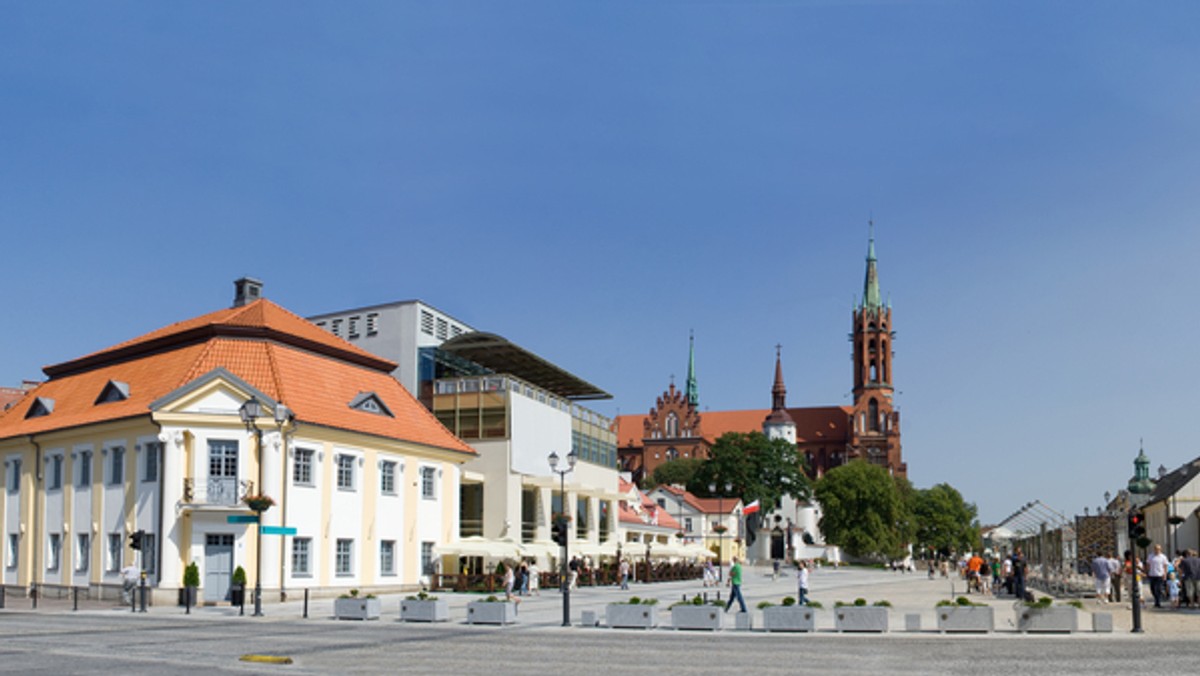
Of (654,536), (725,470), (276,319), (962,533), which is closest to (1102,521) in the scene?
(276,319)

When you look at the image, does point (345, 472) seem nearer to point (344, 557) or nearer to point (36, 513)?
point (344, 557)

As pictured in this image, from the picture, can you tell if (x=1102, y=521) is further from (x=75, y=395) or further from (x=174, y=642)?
(x=75, y=395)

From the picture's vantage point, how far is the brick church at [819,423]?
558ft

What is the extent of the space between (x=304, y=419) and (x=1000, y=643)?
26.4 m

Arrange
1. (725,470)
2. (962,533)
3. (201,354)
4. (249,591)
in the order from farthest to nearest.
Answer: (962,533) → (725,470) → (201,354) → (249,591)

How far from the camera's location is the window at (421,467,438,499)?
5059 centimetres

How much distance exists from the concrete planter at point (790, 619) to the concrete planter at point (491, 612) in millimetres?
6502

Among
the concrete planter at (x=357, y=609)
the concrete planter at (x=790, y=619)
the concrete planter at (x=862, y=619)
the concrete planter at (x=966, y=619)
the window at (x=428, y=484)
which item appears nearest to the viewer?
the concrete planter at (x=966, y=619)

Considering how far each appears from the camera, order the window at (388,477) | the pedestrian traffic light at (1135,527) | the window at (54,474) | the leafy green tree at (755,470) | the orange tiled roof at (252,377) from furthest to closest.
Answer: the leafy green tree at (755,470) → the window at (388,477) → the window at (54,474) → the orange tiled roof at (252,377) → the pedestrian traffic light at (1135,527)

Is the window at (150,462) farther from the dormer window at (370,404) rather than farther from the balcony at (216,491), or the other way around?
the dormer window at (370,404)

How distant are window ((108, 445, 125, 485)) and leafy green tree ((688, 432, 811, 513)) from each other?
79632mm

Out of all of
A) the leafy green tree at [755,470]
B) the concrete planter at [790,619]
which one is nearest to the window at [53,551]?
the concrete planter at [790,619]

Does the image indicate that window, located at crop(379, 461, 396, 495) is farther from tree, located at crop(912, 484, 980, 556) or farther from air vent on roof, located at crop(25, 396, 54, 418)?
tree, located at crop(912, 484, 980, 556)

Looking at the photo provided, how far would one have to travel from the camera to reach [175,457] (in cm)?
4053
